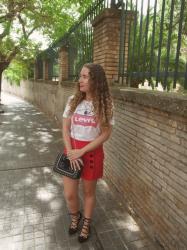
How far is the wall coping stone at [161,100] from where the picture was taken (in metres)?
2.33

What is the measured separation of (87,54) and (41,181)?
3.08m

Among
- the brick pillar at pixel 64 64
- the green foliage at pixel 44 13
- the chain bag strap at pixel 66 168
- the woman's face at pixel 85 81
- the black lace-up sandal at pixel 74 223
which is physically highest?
the green foliage at pixel 44 13

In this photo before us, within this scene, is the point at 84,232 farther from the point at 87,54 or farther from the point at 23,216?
the point at 87,54

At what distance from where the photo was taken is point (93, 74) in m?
2.85

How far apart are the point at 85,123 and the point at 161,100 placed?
81 cm

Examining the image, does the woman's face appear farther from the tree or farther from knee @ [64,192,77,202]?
the tree

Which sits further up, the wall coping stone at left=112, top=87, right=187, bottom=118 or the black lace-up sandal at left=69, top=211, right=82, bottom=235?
the wall coping stone at left=112, top=87, right=187, bottom=118

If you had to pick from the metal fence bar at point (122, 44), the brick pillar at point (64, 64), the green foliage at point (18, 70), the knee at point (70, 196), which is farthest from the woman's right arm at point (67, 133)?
the green foliage at point (18, 70)

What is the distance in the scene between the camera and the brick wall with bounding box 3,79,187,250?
2.51 meters

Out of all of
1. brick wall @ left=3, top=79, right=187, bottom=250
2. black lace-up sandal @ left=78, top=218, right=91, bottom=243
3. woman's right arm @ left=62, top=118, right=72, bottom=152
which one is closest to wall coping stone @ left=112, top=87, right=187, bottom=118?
brick wall @ left=3, top=79, right=187, bottom=250

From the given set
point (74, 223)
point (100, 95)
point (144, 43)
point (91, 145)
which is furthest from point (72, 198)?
point (144, 43)

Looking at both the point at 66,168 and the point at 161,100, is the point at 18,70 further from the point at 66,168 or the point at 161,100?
the point at 161,100

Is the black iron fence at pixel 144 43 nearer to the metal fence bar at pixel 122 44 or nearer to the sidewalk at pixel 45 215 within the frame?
the metal fence bar at pixel 122 44

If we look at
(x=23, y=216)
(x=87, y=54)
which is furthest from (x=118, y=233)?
(x=87, y=54)
